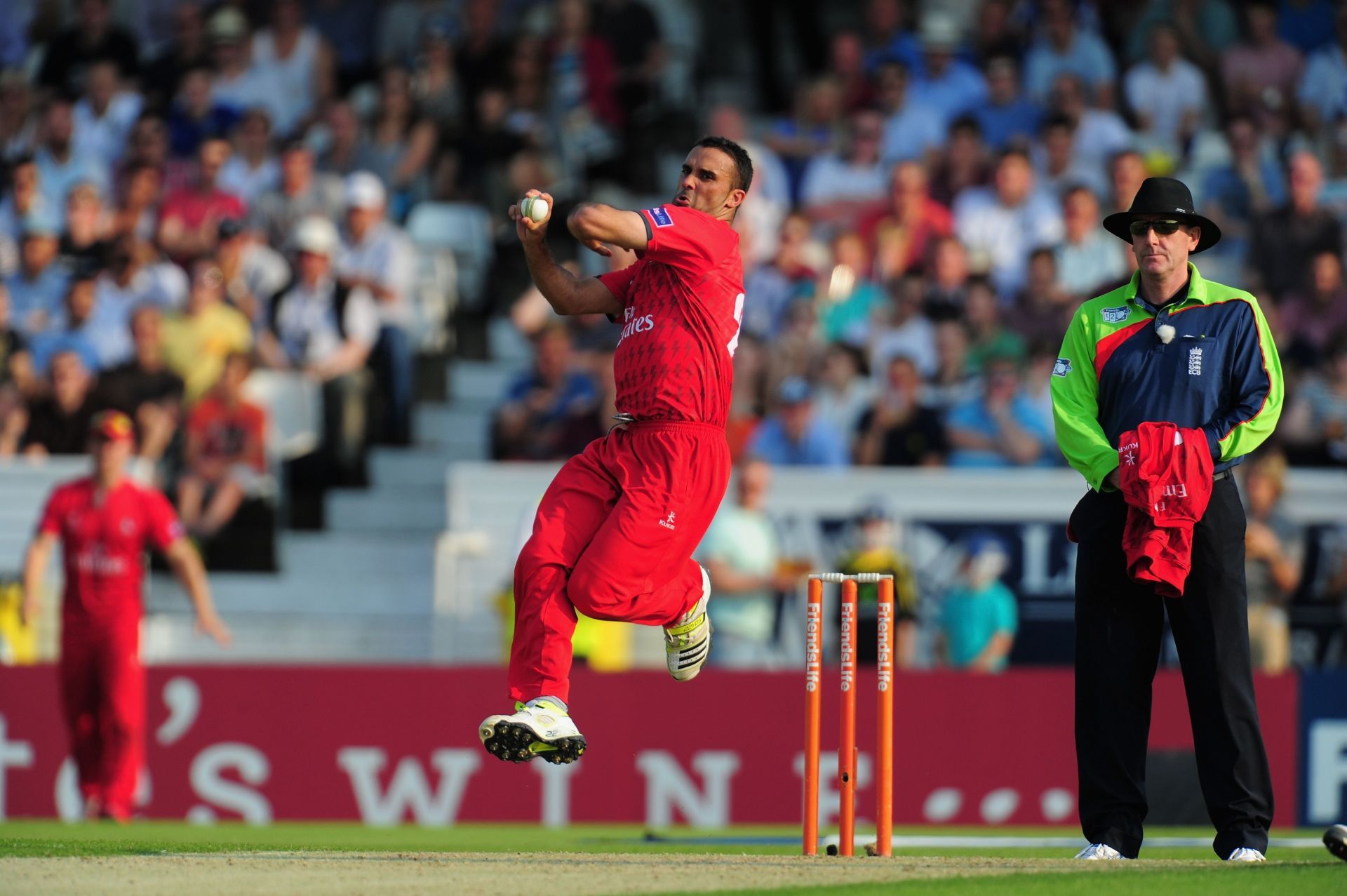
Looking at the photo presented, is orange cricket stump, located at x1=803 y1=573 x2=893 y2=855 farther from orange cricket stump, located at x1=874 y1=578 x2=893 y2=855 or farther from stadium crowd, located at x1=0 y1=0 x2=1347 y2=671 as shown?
stadium crowd, located at x1=0 y1=0 x2=1347 y2=671

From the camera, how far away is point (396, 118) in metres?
17.2

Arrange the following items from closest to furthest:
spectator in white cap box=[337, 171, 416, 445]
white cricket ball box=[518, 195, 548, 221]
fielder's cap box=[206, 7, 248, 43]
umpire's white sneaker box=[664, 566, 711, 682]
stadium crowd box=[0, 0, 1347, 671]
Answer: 1. white cricket ball box=[518, 195, 548, 221]
2. umpire's white sneaker box=[664, 566, 711, 682]
3. stadium crowd box=[0, 0, 1347, 671]
4. spectator in white cap box=[337, 171, 416, 445]
5. fielder's cap box=[206, 7, 248, 43]

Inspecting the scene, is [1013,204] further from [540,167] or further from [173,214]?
[173,214]

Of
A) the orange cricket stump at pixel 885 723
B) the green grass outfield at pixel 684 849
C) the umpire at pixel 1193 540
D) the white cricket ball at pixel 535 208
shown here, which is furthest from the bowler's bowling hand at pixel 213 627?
the umpire at pixel 1193 540

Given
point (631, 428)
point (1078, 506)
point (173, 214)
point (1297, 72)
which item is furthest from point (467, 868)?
point (1297, 72)

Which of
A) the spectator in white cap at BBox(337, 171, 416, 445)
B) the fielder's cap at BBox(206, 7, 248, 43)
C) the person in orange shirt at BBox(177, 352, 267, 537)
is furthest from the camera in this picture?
the fielder's cap at BBox(206, 7, 248, 43)

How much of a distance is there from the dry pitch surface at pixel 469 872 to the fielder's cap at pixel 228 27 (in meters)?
12.3

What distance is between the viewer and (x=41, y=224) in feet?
55.5

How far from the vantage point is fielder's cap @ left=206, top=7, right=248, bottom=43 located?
18500 millimetres

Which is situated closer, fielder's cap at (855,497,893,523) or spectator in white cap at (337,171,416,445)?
fielder's cap at (855,497,893,523)

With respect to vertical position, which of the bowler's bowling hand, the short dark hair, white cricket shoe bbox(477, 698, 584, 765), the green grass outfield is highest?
the short dark hair

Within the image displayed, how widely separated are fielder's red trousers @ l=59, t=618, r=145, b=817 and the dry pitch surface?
5.23m

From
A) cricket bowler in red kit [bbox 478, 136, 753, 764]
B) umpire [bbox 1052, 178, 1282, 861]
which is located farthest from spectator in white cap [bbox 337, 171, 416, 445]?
umpire [bbox 1052, 178, 1282, 861]

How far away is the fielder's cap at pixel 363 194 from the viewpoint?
16078 millimetres
